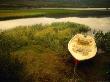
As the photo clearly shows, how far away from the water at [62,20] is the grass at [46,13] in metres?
0.05

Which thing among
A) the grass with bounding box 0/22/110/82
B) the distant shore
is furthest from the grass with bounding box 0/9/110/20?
the grass with bounding box 0/22/110/82

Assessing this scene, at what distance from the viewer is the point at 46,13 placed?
3148 mm

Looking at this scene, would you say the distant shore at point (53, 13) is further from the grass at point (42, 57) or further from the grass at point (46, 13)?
the grass at point (42, 57)

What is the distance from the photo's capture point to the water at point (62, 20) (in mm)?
3016

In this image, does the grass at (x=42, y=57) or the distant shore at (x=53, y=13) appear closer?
the grass at (x=42, y=57)

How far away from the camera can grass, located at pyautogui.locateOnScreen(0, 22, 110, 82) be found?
2.83 meters

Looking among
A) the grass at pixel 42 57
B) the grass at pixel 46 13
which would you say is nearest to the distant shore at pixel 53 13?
the grass at pixel 46 13

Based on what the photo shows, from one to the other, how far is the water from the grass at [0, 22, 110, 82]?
Answer: 2.3 inches

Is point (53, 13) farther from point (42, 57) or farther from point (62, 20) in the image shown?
point (42, 57)

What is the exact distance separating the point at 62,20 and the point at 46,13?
0.24m

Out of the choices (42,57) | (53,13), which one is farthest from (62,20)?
(42,57)

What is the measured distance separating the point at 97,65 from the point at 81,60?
29cm

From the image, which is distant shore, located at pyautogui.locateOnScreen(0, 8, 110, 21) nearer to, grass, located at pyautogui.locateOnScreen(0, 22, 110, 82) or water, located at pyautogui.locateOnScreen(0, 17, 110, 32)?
water, located at pyautogui.locateOnScreen(0, 17, 110, 32)

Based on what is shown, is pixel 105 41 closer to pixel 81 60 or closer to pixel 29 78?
pixel 81 60
